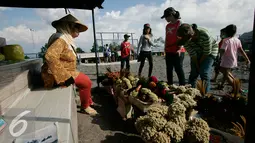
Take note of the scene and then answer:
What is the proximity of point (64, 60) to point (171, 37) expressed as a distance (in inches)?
86.0

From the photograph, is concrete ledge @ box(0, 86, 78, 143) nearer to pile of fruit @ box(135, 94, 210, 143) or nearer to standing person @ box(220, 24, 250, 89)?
pile of fruit @ box(135, 94, 210, 143)

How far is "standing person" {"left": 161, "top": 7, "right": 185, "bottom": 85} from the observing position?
342cm

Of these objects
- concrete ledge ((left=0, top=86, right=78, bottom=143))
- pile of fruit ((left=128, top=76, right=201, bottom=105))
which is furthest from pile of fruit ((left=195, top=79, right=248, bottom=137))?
concrete ledge ((left=0, top=86, right=78, bottom=143))


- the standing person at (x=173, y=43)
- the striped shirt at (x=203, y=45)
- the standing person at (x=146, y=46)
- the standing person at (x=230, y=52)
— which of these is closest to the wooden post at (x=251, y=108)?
the striped shirt at (x=203, y=45)

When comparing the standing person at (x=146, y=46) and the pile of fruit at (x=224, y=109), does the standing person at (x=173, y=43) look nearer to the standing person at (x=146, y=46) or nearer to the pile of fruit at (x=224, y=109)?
the pile of fruit at (x=224, y=109)

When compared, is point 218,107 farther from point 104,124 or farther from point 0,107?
point 0,107

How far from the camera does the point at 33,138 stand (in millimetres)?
1063

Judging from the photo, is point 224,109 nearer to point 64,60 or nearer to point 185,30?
point 185,30

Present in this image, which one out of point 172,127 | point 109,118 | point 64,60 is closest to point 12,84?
point 64,60

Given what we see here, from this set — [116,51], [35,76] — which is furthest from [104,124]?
[116,51]

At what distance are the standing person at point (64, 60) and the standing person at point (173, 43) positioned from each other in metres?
1.68

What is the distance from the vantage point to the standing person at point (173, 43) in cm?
342

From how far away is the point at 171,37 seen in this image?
3588 millimetres

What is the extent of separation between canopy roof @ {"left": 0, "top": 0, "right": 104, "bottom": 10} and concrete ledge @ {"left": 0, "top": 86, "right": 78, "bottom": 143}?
2.67 metres
